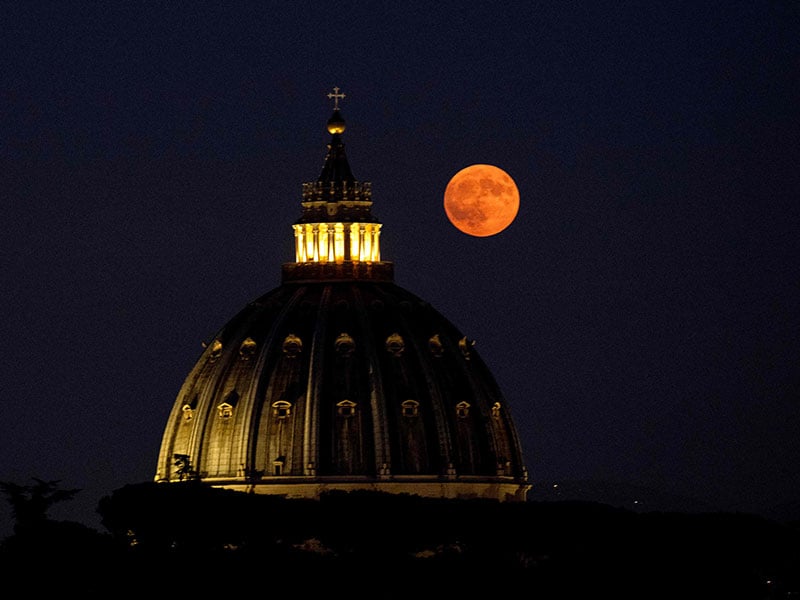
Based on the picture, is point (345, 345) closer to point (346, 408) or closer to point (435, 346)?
point (346, 408)

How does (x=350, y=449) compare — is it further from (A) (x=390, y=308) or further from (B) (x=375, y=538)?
(B) (x=375, y=538)

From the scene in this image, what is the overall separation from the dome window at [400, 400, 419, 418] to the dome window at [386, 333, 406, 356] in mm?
2308

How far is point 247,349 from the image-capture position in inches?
5536

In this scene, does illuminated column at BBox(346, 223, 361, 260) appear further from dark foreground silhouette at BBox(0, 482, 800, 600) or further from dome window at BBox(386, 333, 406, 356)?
dark foreground silhouette at BBox(0, 482, 800, 600)

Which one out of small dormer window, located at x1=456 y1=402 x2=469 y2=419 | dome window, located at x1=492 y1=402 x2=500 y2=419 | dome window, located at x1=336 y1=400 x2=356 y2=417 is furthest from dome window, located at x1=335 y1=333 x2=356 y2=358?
dome window, located at x1=492 y1=402 x2=500 y2=419

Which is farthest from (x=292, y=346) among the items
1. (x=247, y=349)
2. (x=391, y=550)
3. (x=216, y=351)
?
(x=391, y=550)

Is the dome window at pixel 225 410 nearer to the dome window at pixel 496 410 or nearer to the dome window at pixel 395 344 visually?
the dome window at pixel 395 344

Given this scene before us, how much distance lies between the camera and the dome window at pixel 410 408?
13900 cm

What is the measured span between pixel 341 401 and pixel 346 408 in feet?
1.28

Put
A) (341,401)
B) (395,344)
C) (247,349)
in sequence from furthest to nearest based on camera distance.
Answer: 1. (247,349)
2. (395,344)
3. (341,401)

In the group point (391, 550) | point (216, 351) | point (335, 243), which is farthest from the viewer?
point (335, 243)

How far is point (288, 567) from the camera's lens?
10356 cm

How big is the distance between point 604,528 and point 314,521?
33.7 feet

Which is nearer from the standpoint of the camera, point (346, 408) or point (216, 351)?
point (346, 408)
